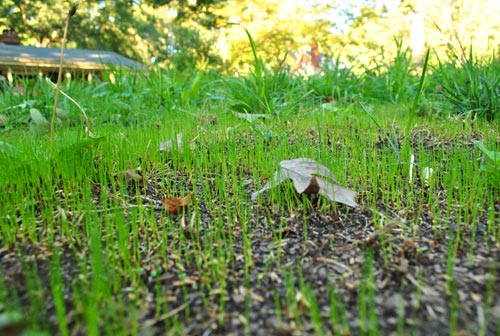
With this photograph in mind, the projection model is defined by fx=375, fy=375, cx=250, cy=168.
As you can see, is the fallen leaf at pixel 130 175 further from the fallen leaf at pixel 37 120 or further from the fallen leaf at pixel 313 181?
the fallen leaf at pixel 37 120

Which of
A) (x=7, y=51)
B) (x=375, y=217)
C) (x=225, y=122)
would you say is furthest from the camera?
(x=7, y=51)

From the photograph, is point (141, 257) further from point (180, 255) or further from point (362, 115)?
point (362, 115)

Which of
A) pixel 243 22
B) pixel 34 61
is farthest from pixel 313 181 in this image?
pixel 243 22

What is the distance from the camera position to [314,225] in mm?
1291

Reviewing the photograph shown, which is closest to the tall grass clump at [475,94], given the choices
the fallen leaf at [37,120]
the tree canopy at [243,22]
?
the fallen leaf at [37,120]

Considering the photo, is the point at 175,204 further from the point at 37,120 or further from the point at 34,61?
the point at 34,61

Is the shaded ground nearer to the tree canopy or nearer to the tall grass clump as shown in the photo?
the tall grass clump

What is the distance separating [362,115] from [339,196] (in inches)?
65.3

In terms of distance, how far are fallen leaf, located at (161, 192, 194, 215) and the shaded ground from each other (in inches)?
1.4

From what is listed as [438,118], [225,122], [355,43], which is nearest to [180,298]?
[225,122]

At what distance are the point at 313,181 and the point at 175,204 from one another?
1.67 feet

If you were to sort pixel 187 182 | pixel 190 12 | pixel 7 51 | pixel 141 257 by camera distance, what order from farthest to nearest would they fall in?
pixel 190 12, pixel 7 51, pixel 187 182, pixel 141 257

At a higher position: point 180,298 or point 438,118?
point 438,118

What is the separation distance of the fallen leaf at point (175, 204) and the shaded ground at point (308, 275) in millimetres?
36
